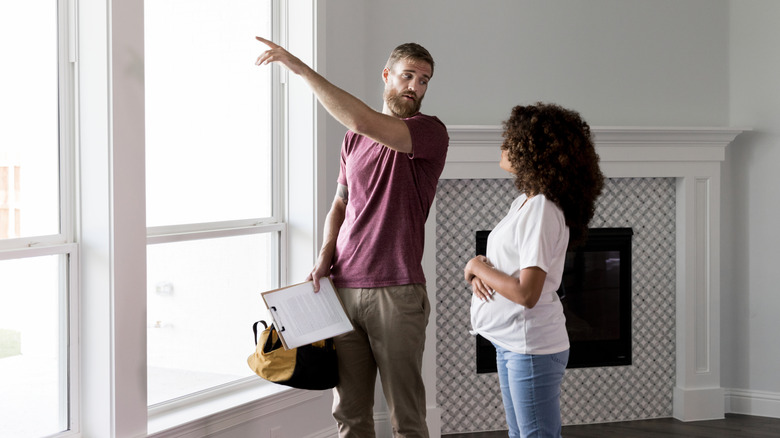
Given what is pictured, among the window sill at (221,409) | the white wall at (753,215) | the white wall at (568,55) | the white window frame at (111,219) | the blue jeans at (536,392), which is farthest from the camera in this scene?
the white wall at (753,215)

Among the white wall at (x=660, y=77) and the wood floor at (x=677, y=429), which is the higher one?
the white wall at (x=660, y=77)

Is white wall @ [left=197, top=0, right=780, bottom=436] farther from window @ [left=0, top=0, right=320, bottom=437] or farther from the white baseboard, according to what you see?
window @ [left=0, top=0, right=320, bottom=437]

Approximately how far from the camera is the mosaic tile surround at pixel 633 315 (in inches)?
156

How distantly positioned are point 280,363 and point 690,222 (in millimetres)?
2841

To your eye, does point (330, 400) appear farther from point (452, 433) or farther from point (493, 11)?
point (493, 11)

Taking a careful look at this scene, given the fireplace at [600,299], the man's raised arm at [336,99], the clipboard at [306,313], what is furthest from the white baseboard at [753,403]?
the man's raised arm at [336,99]

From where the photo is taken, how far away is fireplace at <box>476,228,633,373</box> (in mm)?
4160

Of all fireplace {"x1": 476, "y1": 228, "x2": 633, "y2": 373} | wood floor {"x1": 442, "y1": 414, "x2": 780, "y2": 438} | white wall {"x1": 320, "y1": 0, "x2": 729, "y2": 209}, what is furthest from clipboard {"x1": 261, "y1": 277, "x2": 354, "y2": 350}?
fireplace {"x1": 476, "y1": 228, "x2": 633, "y2": 373}

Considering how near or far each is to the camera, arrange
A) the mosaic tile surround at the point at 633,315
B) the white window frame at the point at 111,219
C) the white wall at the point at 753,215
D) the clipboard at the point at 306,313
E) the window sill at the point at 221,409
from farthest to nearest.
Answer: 1. the white wall at the point at 753,215
2. the mosaic tile surround at the point at 633,315
3. the window sill at the point at 221,409
4. the white window frame at the point at 111,219
5. the clipboard at the point at 306,313

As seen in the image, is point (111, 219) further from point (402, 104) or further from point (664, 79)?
point (664, 79)

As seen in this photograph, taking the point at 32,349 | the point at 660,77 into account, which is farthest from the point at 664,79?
the point at 32,349

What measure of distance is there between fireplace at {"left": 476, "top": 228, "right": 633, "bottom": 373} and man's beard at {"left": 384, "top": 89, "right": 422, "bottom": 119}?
7.33 feet

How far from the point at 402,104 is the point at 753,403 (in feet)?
10.4

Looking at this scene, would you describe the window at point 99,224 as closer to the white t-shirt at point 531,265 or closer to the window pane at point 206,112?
the window pane at point 206,112
